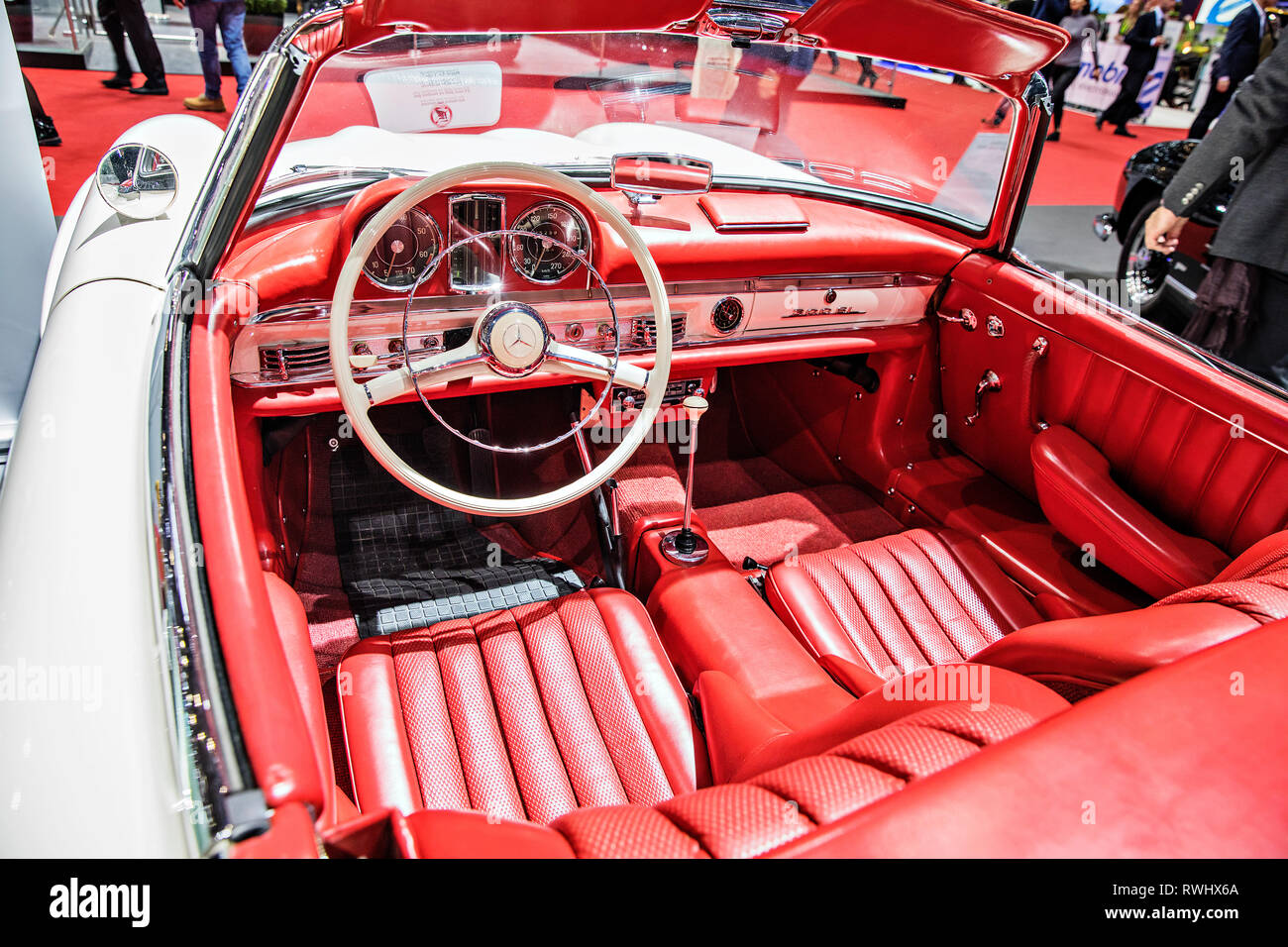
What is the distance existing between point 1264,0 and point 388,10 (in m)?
6.45

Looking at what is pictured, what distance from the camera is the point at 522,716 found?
5.14 ft

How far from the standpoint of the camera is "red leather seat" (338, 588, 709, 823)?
4.70 feet

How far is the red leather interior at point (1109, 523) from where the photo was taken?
1.76m

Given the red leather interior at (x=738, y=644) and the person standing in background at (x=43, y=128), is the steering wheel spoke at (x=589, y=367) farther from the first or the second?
the person standing in background at (x=43, y=128)

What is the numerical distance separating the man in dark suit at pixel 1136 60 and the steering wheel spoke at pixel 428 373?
36.8ft

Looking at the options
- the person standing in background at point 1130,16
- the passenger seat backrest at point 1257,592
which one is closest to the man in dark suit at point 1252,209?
the passenger seat backrest at point 1257,592

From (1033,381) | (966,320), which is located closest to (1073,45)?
(966,320)

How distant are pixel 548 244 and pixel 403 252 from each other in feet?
1.08

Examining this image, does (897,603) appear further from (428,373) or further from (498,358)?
(428,373)
